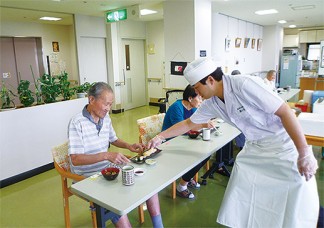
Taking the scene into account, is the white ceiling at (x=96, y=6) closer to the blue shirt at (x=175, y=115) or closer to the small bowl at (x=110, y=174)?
the blue shirt at (x=175, y=115)

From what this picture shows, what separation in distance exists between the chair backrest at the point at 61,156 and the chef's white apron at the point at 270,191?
46.7 inches

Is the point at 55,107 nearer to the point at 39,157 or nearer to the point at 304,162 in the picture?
the point at 39,157

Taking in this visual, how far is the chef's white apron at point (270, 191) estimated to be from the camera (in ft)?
4.43

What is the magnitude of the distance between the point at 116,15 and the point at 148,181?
4.84 m

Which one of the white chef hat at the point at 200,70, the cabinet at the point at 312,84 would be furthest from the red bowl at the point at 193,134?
the cabinet at the point at 312,84

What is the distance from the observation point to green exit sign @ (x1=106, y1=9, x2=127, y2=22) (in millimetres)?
5352

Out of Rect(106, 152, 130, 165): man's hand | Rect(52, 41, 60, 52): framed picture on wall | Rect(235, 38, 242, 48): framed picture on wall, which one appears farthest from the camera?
Rect(235, 38, 242, 48): framed picture on wall

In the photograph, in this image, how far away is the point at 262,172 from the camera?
1.46 metres

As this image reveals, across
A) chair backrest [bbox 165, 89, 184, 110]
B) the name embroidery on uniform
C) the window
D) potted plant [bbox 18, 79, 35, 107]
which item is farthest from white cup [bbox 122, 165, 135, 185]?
the window

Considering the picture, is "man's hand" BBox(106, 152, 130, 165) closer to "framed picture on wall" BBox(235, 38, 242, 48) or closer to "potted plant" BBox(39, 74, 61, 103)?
"potted plant" BBox(39, 74, 61, 103)

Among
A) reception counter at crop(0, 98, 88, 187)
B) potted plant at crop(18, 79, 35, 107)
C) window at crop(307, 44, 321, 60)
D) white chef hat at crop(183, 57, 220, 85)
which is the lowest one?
reception counter at crop(0, 98, 88, 187)

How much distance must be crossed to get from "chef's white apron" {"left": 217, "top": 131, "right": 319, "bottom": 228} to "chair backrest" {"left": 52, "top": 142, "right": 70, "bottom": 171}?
119 centimetres

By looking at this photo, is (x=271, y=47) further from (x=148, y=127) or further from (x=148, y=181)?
(x=148, y=181)

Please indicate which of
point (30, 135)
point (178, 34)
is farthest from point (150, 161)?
point (178, 34)
